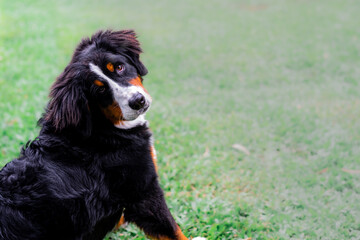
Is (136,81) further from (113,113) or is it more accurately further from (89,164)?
(89,164)

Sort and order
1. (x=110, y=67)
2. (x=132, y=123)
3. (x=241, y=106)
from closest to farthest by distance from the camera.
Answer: (x=110, y=67) < (x=132, y=123) < (x=241, y=106)

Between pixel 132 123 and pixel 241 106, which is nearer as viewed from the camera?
pixel 132 123

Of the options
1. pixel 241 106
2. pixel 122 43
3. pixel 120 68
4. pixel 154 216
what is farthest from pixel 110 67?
pixel 241 106

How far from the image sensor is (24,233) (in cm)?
221

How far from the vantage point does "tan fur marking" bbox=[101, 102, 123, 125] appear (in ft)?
8.94

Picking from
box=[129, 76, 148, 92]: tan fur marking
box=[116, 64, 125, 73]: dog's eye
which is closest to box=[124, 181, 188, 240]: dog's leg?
box=[129, 76, 148, 92]: tan fur marking

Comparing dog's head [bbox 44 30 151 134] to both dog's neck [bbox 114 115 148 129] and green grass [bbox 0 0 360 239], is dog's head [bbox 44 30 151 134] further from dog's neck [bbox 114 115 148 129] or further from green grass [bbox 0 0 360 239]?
green grass [bbox 0 0 360 239]

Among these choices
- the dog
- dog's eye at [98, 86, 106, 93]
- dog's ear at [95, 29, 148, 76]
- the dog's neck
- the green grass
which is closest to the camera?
the dog

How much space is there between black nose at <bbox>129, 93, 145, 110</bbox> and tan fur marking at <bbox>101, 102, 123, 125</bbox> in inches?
4.6

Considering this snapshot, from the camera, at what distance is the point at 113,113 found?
2.76 m

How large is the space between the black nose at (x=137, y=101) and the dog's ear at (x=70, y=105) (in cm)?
34

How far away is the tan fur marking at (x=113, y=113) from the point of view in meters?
2.72

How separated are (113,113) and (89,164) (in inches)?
17.9

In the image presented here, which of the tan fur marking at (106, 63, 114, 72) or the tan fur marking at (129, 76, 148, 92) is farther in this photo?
the tan fur marking at (129, 76, 148, 92)
